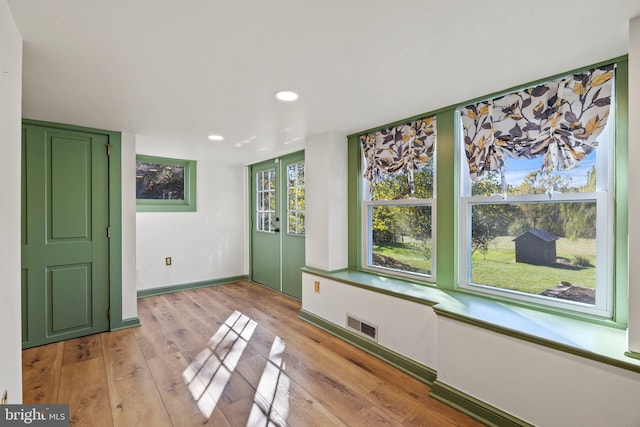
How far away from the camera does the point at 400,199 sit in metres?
2.92

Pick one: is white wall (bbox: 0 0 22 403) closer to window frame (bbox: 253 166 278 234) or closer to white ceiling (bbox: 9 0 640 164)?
white ceiling (bbox: 9 0 640 164)

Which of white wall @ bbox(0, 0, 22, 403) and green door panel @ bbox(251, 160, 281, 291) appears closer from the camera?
white wall @ bbox(0, 0, 22, 403)

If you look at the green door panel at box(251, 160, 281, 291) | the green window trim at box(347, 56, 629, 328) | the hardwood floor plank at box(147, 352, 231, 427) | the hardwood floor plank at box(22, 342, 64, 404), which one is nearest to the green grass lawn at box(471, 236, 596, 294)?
the green window trim at box(347, 56, 629, 328)

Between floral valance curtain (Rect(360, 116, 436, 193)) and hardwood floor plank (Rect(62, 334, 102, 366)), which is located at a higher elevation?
floral valance curtain (Rect(360, 116, 436, 193))

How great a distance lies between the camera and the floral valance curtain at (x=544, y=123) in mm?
1756

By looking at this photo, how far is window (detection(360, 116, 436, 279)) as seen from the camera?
2.67 m

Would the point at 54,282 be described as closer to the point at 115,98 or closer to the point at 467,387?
the point at 115,98

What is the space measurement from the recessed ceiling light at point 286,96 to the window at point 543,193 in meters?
1.34

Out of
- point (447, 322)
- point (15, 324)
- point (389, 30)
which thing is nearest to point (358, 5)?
point (389, 30)

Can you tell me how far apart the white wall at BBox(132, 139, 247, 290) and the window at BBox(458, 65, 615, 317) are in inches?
145

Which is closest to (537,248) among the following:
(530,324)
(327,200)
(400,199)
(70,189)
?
(530,324)

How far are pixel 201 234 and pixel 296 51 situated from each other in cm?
400

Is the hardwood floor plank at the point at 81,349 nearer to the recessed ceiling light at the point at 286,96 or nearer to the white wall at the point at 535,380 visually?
the recessed ceiling light at the point at 286,96

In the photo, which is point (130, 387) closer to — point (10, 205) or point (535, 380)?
point (10, 205)
